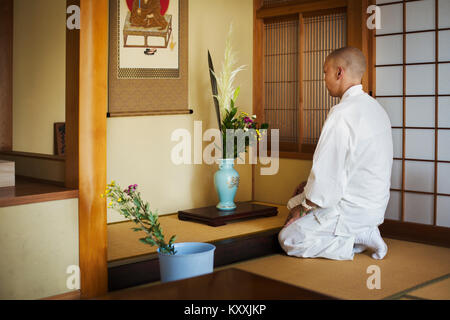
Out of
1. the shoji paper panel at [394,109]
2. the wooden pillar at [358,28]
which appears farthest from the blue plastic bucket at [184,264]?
the wooden pillar at [358,28]

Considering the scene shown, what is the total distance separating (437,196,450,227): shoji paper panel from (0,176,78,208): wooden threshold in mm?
2824

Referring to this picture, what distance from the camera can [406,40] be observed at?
454 centimetres

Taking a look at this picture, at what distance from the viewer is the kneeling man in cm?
385

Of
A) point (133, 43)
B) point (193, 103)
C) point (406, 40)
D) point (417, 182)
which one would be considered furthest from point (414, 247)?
point (133, 43)

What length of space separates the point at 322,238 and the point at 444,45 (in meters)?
1.80

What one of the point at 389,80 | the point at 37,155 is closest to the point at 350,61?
the point at 389,80

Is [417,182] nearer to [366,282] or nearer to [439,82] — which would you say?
[439,82]

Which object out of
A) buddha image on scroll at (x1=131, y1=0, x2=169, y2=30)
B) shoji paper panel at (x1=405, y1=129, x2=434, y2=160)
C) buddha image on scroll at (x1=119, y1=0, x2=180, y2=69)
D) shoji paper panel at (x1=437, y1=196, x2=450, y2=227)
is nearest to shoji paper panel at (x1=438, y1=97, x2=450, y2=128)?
shoji paper panel at (x1=405, y1=129, x2=434, y2=160)

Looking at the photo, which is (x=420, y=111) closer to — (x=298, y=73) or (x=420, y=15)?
(x=420, y=15)

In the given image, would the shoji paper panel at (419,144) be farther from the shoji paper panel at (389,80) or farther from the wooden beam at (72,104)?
the wooden beam at (72,104)

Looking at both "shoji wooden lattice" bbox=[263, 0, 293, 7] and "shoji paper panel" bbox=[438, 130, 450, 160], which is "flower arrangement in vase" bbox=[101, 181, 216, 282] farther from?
"shoji wooden lattice" bbox=[263, 0, 293, 7]

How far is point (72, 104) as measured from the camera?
3.23 meters

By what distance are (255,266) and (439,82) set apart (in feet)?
6.73
